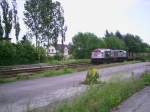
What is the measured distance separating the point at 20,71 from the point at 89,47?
55437mm

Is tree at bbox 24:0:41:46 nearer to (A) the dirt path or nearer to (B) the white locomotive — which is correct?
(B) the white locomotive

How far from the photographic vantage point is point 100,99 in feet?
40.6

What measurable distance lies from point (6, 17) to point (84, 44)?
2486 centimetres

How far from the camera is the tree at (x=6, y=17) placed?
70.4 metres

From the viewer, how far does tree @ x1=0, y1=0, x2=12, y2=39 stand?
70438 mm

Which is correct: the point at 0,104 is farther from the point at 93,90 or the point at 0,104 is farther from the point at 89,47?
the point at 89,47

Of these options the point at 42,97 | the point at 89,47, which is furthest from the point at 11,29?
the point at 42,97

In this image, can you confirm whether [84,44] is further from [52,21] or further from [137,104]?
[137,104]

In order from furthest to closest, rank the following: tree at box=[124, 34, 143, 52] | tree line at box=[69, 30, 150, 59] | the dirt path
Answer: tree at box=[124, 34, 143, 52] < tree line at box=[69, 30, 150, 59] < the dirt path

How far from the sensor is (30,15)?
259 ft

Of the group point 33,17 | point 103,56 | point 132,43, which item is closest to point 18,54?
point 103,56

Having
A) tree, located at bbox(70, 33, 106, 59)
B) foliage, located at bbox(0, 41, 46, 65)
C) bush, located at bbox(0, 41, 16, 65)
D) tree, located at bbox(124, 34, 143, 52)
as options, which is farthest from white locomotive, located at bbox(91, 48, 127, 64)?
tree, located at bbox(124, 34, 143, 52)

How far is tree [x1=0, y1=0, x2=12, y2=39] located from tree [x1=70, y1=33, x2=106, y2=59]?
17.3 metres

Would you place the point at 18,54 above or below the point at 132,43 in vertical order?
below
